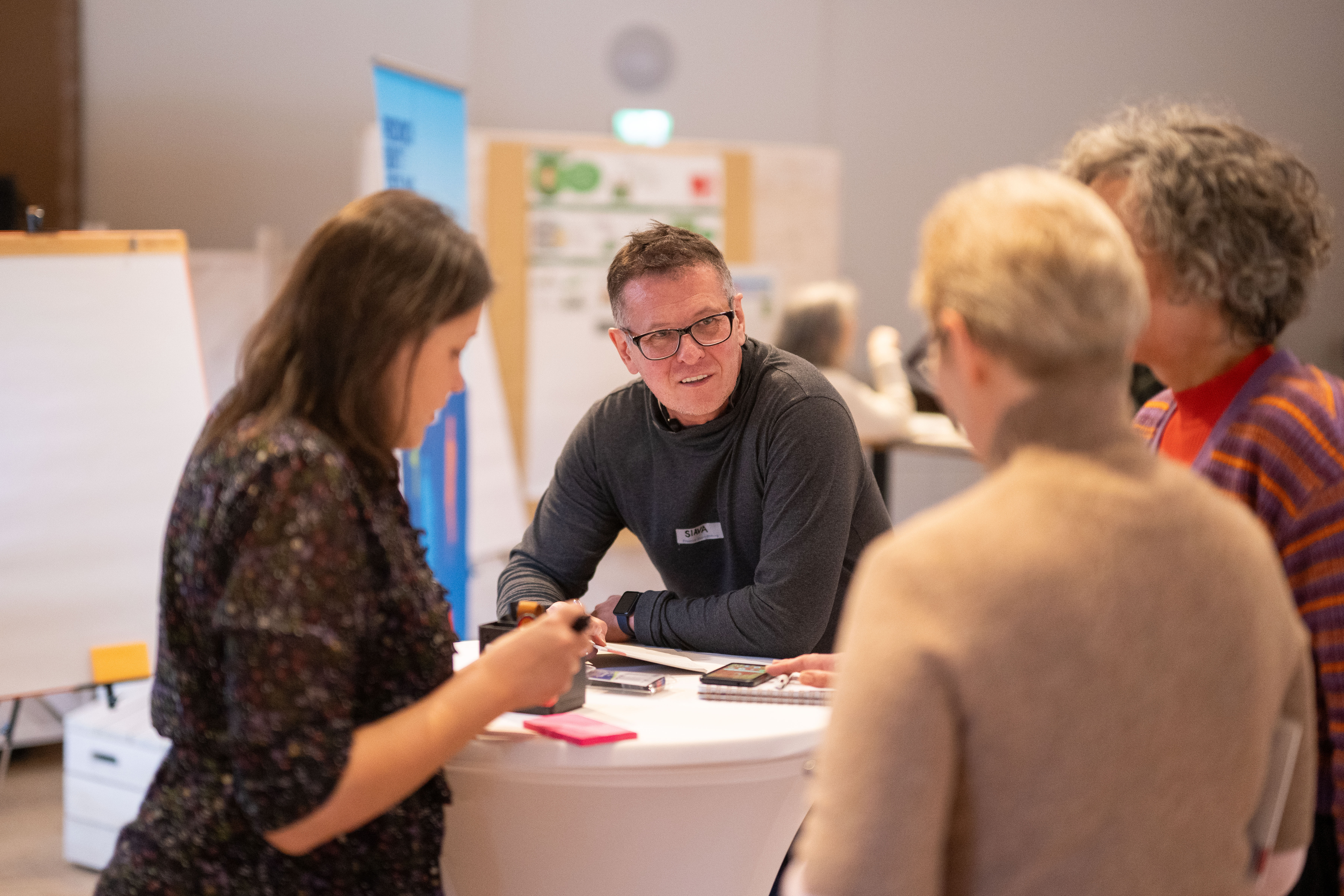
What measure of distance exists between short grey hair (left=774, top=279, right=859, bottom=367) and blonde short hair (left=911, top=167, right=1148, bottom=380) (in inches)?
152

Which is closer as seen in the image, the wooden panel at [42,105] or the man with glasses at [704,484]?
the man with glasses at [704,484]

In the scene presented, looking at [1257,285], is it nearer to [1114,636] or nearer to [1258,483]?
[1258,483]

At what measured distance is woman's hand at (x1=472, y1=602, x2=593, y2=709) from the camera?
1226 millimetres

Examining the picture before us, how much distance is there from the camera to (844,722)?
0.87m

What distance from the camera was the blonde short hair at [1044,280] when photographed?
90 centimetres

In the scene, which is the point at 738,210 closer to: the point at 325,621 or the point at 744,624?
the point at 744,624

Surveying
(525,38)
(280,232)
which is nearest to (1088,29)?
(525,38)

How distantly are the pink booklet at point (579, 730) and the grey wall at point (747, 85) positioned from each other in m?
4.79

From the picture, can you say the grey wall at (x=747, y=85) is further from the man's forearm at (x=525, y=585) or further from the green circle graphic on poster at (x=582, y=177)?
the man's forearm at (x=525, y=585)

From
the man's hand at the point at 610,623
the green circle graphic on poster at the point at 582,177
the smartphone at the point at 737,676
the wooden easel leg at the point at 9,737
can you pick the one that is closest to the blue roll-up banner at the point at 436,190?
the green circle graphic on poster at the point at 582,177

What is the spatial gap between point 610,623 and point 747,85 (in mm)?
4922

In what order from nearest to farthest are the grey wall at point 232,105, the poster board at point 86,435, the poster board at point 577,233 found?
the poster board at point 86,435
the poster board at point 577,233
the grey wall at point 232,105

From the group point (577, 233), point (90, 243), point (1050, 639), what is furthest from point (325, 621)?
point (577, 233)

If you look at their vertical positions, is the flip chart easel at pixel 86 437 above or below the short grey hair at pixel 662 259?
below
